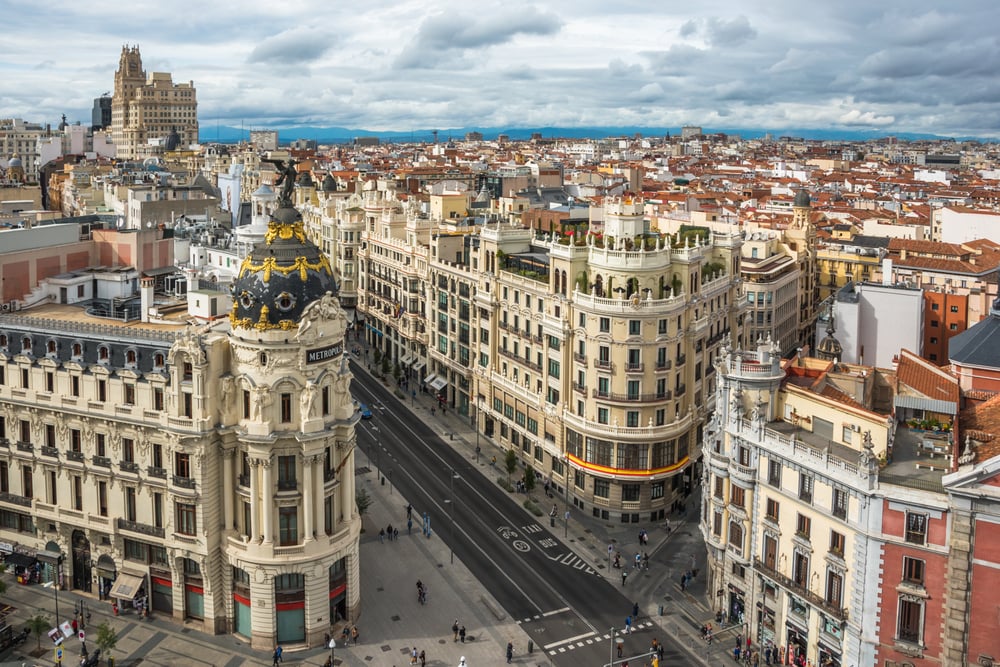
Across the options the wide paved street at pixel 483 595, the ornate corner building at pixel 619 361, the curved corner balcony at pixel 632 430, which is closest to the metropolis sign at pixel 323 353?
the wide paved street at pixel 483 595

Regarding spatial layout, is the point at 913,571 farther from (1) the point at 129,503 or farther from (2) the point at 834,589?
(1) the point at 129,503

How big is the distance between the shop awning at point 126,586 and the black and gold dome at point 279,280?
23341mm

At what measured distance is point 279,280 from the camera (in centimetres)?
7169

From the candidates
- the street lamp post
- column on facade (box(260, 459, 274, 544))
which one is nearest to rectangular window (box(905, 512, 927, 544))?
the street lamp post

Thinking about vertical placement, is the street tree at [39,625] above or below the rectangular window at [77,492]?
below

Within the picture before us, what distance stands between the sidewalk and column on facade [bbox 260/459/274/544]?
30274 mm

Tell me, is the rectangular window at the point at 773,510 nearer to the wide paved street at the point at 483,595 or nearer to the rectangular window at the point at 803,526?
the rectangular window at the point at 803,526

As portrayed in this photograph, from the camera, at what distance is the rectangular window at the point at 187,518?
75125 mm

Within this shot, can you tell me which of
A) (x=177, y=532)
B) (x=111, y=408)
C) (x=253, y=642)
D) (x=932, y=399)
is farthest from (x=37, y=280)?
(x=932, y=399)

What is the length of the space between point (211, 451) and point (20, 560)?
23046mm

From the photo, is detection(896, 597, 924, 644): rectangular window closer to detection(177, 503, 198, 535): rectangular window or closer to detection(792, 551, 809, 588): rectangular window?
detection(792, 551, 809, 588): rectangular window

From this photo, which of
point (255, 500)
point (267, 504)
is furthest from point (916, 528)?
point (255, 500)

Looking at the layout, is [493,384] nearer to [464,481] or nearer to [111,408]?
[464,481]

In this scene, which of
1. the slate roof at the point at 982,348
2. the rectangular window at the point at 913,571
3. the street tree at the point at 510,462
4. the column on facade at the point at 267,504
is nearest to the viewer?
the rectangular window at the point at 913,571
